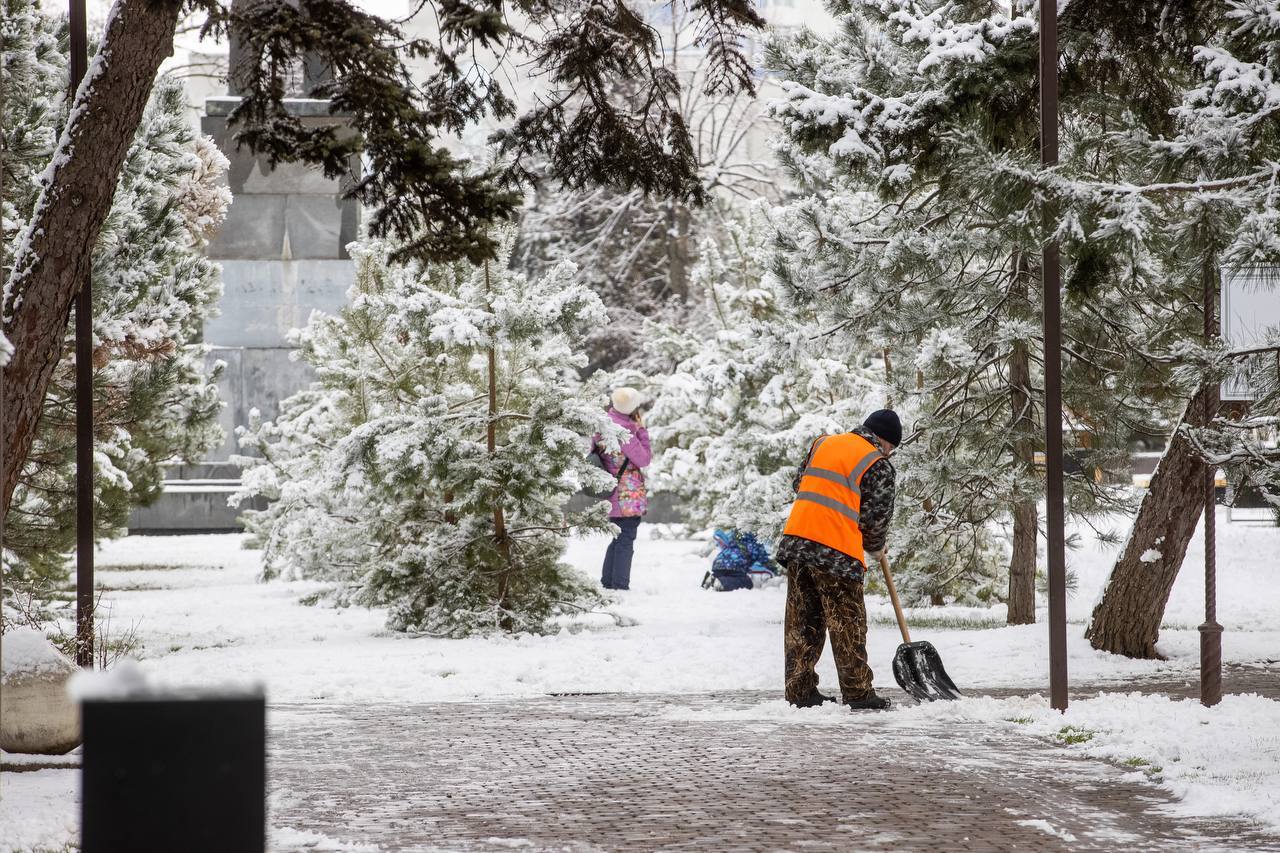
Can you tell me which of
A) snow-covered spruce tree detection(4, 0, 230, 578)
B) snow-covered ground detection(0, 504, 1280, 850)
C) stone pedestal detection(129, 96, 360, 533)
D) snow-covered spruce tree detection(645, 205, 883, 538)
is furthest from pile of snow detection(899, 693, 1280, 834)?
stone pedestal detection(129, 96, 360, 533)

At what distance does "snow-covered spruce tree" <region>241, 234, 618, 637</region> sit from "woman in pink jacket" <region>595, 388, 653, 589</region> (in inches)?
113

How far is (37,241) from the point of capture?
762cm

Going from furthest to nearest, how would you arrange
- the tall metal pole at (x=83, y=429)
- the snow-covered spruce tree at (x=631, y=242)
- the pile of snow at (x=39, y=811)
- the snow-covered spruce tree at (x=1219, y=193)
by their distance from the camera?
the snow-covered spruce tree at (x=631, y=242) → the tall metal pole at (x=83, y=429) → the snow-covered spruce tree at (x=1219, y=193) → the pile of snow at (x=39, y=811)

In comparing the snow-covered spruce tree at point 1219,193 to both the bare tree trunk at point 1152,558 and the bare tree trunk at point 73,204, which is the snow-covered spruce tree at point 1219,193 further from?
the bare tree trunk at point 73,204

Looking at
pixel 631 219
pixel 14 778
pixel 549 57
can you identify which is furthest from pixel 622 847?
pixel 631 219

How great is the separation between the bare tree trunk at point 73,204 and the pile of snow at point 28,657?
3.39 ft

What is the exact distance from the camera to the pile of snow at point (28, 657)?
7027 mm

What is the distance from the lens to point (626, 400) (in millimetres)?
16750

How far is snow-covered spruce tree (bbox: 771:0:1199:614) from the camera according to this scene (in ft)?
33.7

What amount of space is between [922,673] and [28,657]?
498cm

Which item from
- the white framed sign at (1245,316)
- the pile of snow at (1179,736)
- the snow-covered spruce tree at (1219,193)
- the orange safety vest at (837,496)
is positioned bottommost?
the pile of snow at (1179,736)

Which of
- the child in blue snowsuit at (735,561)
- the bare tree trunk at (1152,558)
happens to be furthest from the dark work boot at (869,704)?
the child in blue snowsuit at (735,561)

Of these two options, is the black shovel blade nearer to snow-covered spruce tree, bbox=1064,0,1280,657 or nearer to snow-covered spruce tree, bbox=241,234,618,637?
snow-covered spruce tree, bbox=1064,0,1280,657

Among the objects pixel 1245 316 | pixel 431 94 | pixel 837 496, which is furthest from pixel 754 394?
pixel 1245 316
